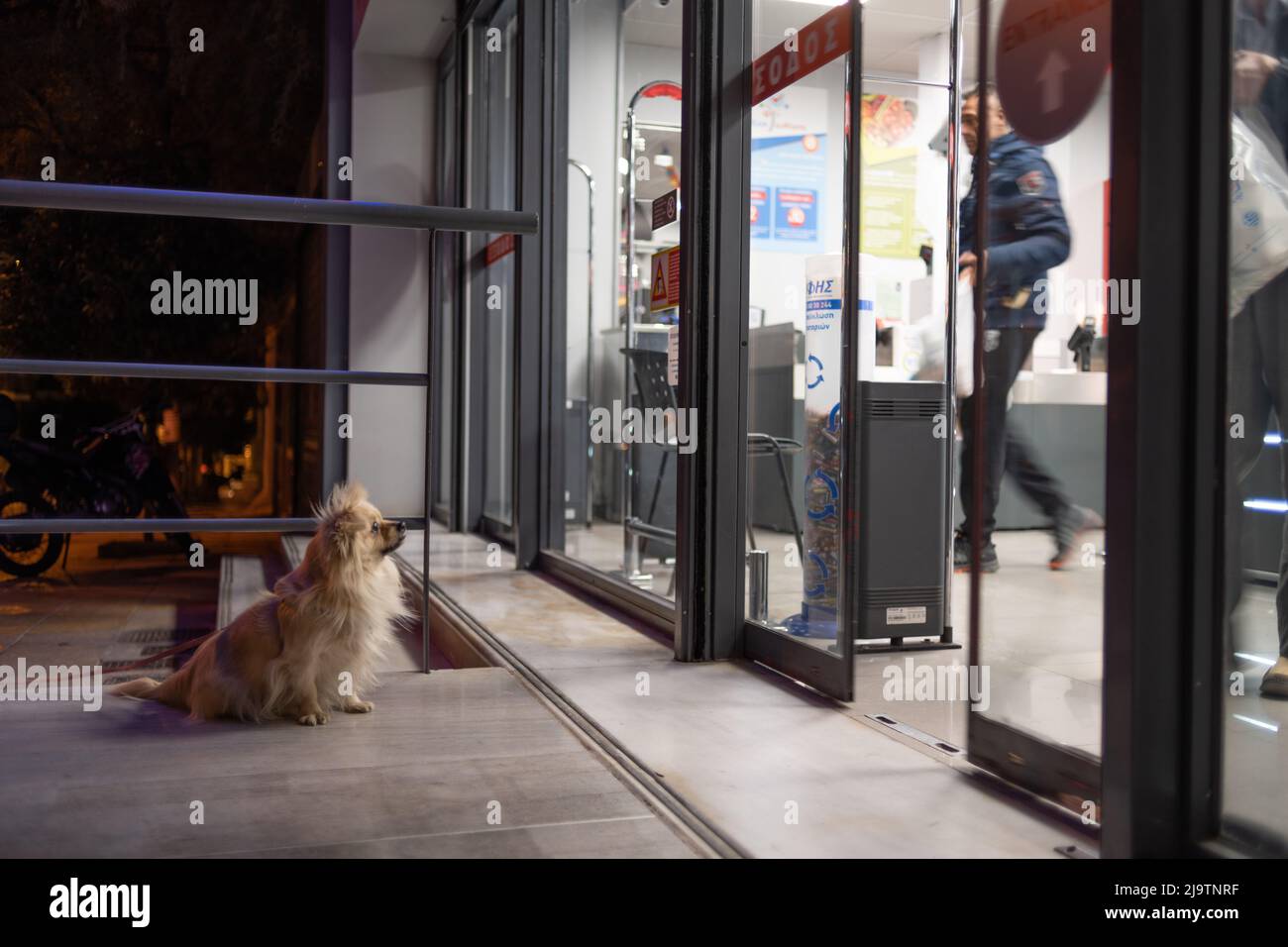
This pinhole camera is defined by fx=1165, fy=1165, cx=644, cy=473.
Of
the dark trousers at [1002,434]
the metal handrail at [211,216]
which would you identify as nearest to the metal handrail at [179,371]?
the metal handrail at [211,216]

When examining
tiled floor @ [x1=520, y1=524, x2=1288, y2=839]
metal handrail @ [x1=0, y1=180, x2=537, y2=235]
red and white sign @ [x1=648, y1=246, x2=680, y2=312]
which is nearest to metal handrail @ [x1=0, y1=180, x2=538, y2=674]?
metal handrail @ [x1=0, y1=180, x2=537, y2=235]

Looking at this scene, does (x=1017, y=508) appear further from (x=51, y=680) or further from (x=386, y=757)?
(x=51, y=680)

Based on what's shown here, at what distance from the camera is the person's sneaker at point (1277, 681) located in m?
1.77

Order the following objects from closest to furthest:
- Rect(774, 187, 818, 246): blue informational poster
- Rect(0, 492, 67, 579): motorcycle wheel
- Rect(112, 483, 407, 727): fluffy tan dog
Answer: Rect(112, 483, 407, 727): fluffy tan dog, Rect(774, 187, 818, 246): blue informational poster, Rect(0, 492, 67, 579): motorcycle wheel

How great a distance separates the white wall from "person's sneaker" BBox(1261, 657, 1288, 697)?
5944 mm

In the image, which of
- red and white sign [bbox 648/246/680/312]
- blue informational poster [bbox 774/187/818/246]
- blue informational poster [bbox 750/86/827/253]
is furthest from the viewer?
blue informational poster [bbox 774/187/818/246]

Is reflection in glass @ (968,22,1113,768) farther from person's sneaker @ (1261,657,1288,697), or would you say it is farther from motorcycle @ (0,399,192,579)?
motorcycle @ (0,399,192,579)

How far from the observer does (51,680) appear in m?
2.94

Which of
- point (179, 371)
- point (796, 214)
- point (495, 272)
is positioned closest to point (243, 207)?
point (179, 371)

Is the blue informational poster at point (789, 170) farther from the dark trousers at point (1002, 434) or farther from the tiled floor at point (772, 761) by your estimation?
the tiled floor at point (772, 761)

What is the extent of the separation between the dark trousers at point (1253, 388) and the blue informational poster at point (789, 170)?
1.56 meters

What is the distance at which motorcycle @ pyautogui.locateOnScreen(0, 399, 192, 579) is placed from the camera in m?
5.50

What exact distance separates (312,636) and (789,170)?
233 centimetres

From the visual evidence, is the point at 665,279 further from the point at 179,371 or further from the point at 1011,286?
the point at 1011,286
